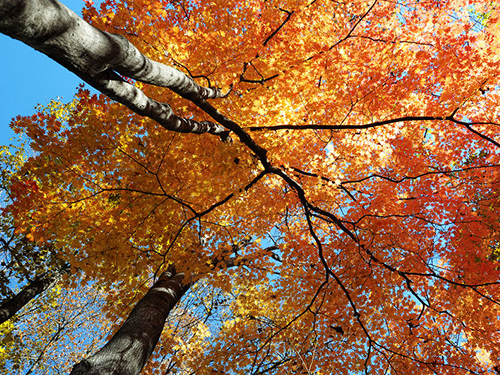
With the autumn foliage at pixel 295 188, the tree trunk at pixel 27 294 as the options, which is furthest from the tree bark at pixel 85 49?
the tree trunk at pixel 27 294

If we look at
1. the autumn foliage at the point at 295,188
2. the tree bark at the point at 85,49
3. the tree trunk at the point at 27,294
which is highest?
the autumn foliage at the point at 295,188

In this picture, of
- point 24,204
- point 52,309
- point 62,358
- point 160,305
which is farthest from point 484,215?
point 62,358

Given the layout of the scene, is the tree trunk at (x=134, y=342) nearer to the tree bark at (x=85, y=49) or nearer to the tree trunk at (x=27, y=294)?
the tree bark at (x=85, y=49)

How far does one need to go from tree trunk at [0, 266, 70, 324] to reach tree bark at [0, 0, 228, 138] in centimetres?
775

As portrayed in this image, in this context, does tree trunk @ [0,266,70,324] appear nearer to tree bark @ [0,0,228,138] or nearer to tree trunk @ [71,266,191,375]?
tree trunk @ [71,266,191,375]

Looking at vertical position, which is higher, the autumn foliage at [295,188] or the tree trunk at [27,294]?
the autumn foliage at [295,188]

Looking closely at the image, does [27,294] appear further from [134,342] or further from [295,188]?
[295,188]

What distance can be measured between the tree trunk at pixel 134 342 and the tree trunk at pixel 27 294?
458 cm

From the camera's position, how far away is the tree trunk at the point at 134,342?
329cm

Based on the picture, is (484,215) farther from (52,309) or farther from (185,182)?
(52,309)

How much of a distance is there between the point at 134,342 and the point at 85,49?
13.1 feet

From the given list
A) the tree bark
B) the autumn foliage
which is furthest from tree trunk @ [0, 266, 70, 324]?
the tree bark

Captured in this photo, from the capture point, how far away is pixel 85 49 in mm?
1876

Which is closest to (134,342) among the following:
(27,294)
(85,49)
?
(85,49)
